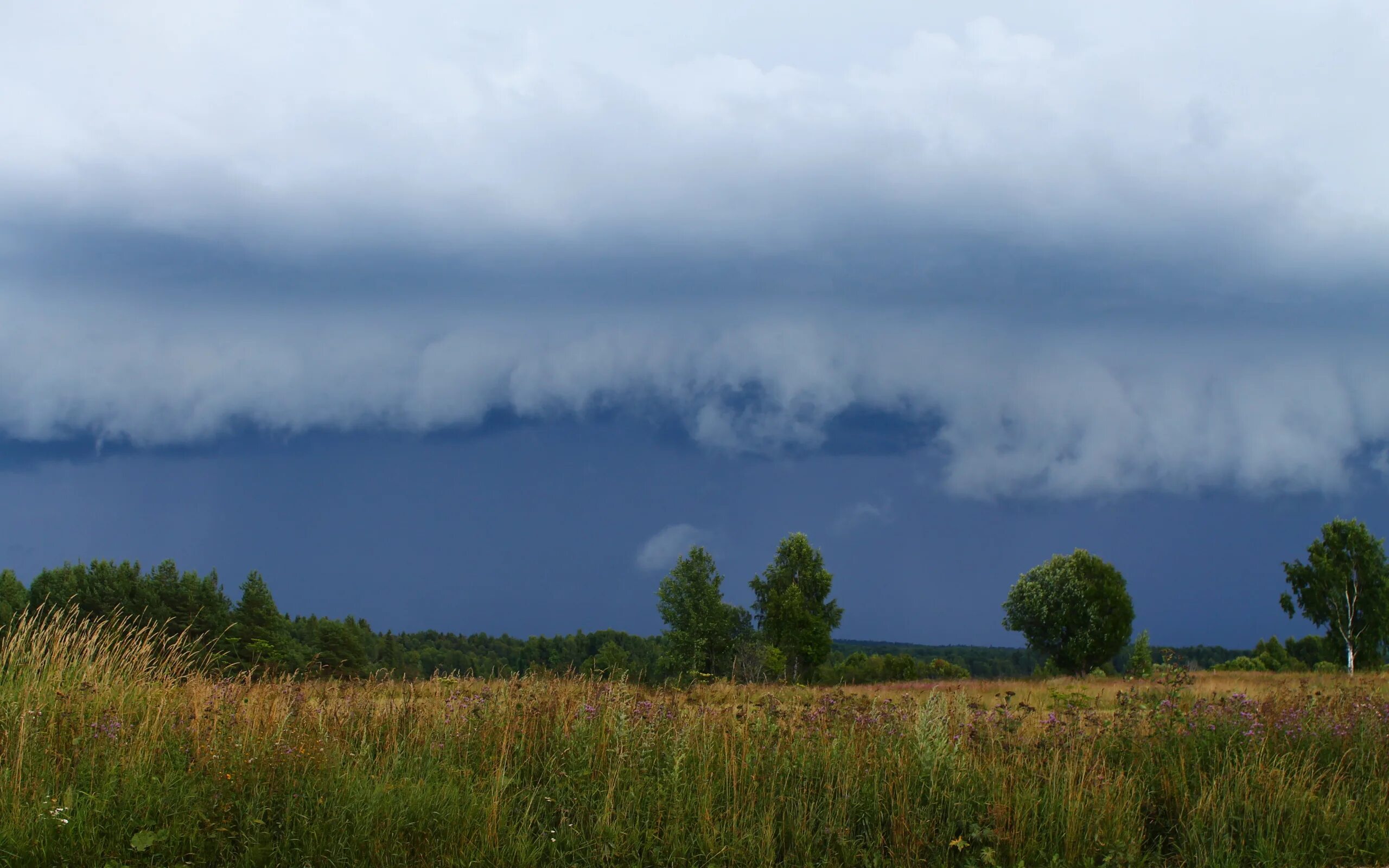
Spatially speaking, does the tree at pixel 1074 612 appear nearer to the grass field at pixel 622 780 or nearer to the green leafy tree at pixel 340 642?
the green leafy tree at pixel 340 642

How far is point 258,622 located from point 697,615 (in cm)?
4282

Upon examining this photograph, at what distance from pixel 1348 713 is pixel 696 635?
143 ft

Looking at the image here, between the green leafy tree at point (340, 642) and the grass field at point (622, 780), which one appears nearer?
the grass field at point (622, 780)

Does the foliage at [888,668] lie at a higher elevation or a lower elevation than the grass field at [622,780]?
lower

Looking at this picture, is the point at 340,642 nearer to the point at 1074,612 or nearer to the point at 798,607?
the point at 798,607

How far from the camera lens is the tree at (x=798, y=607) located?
1999 inches

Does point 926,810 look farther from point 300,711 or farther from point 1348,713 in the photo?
point 1348,713

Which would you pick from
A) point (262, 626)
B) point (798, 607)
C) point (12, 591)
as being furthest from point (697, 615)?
point (12, 591)

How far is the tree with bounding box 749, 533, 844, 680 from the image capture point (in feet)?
167

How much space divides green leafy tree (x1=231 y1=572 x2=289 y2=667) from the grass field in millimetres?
56004

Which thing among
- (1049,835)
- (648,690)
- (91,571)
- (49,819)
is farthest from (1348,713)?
(91,571)

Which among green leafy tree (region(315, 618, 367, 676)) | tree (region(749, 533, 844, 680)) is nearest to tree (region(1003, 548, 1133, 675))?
tree (region(749, 533, 844, 680))

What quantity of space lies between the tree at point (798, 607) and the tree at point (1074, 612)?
13.3 metres

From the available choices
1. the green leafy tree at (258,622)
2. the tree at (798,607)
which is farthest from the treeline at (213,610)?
the tree at (798,607)
